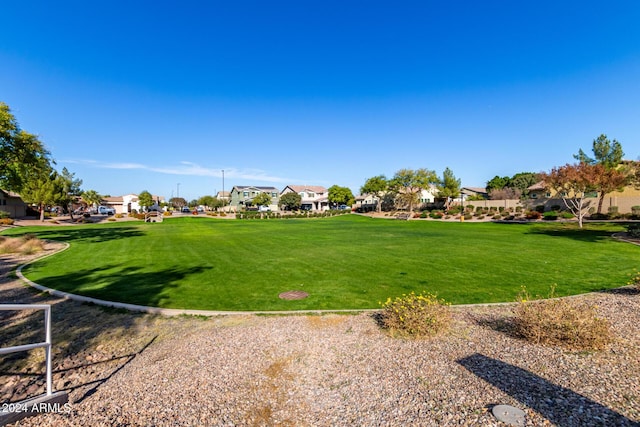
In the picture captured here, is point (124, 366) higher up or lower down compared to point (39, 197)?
lower down

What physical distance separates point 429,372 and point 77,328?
25.2 feet

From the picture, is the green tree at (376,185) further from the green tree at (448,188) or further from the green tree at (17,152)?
the green tree at (17,152)

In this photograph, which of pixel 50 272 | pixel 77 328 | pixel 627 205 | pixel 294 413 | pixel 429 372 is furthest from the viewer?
pixel 627 205

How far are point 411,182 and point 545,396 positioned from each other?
6071 centimetres

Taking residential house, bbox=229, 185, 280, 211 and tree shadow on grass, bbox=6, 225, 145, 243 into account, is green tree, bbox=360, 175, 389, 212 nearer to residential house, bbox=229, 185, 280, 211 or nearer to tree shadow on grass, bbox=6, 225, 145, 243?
residential house, bbox=229, 185, 280, 211

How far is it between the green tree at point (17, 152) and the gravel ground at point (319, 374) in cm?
2198

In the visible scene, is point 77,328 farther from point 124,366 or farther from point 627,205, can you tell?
point 627,205

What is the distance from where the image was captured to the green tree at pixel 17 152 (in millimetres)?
21297

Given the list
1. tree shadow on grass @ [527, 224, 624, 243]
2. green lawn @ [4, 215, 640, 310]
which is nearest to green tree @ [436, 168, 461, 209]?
tree shadow on grass @ [527, 224, 624, 243]

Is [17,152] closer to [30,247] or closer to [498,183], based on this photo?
[30,247]

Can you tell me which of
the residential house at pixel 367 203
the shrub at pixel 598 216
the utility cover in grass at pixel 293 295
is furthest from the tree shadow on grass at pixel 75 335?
the residential house at pixel 367 203

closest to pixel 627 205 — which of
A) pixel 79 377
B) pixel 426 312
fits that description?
pixel 426 312

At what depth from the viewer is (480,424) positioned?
3602mm

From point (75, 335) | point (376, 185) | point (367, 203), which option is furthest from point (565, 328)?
point (367, 203)
